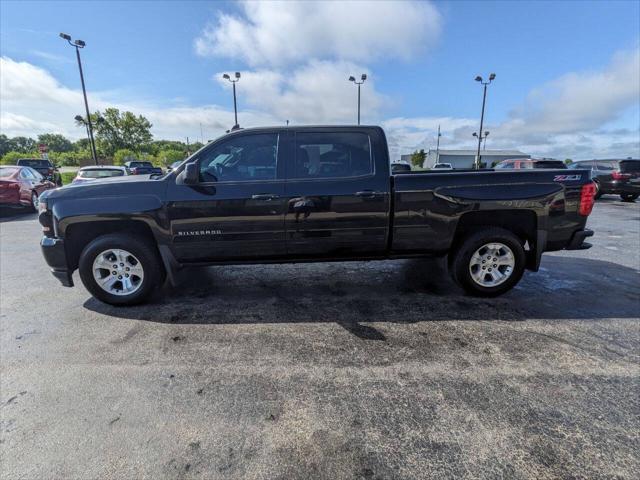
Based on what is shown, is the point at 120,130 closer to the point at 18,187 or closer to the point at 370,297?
the point at 18,187

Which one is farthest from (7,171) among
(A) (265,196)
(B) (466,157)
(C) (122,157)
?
(B) (466,157)

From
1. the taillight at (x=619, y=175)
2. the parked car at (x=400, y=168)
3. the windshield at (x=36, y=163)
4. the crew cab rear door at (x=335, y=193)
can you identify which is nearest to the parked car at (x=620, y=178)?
the taillight at (x=619, y=175)

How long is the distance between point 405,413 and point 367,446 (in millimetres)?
384

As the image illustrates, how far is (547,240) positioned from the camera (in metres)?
3.92

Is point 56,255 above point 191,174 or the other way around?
the other way around

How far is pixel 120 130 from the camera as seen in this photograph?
63.6 m

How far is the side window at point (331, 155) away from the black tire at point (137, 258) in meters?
1.81

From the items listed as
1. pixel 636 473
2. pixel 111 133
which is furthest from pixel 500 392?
pixel 111 133

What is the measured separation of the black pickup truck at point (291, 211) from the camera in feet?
12.0

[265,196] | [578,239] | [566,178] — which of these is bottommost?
[578,239]

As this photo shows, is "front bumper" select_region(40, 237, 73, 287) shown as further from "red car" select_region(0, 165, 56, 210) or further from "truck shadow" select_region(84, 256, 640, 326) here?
"red car" select_region(0, 165, 56, 210)

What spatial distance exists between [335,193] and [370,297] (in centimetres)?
132

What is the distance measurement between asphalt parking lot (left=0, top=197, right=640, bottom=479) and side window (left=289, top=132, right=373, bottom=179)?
1478 millimetres

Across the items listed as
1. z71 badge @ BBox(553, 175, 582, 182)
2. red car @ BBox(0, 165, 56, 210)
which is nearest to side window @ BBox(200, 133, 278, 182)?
z71 badge @ BBox(553, 175, 582, 182)
